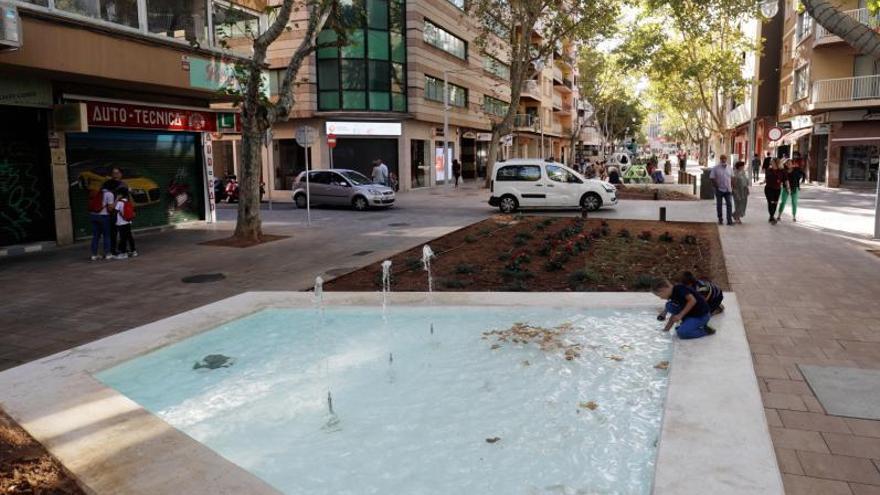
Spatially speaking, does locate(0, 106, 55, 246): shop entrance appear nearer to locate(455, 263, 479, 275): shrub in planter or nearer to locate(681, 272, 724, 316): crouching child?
locate(455, 263, 479, 275): shrub in planter

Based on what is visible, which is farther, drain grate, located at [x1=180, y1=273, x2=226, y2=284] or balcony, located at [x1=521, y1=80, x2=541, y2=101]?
balcony, located at [x1=521, y1=80, x2=541, y2=101]

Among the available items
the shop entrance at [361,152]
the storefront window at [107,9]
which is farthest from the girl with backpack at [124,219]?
the shop entrance at [361,152]

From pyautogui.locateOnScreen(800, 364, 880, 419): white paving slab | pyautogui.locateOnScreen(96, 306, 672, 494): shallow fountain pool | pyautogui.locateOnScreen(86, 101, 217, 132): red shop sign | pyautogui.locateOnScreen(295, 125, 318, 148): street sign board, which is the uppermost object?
pyautogui.locateOnScreen(86, 101, 217, 132): red shop sign

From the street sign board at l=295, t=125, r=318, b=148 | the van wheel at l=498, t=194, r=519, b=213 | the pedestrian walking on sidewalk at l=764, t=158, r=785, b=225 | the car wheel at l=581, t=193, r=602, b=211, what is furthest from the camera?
the van wheel at l=498, t=194, r=519, b=213

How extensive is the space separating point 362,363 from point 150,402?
1.97m

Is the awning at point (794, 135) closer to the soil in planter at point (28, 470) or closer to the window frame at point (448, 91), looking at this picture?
the window frame at point (448, 91)

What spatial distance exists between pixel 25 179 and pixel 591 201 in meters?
15.7

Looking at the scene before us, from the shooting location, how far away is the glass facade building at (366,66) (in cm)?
3078

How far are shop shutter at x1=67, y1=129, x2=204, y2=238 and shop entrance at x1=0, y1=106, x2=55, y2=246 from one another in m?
0.73

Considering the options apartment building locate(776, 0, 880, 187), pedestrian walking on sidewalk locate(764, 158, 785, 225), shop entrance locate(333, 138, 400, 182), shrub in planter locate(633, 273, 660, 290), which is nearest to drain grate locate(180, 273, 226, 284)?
shrub in planter locate(633, 273, 660, 290)

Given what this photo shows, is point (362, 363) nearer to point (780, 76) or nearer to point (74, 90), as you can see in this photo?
point (74, 90)

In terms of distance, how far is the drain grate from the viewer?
10195mm

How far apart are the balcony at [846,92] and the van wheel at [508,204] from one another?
20.0 meters

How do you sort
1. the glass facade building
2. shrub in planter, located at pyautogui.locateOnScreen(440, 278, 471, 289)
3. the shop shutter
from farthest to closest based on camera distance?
the glass facade building
the shop shutter
shrub in planter, located at pyautogui.locateOnScreen(440, 278, 471, 289)
